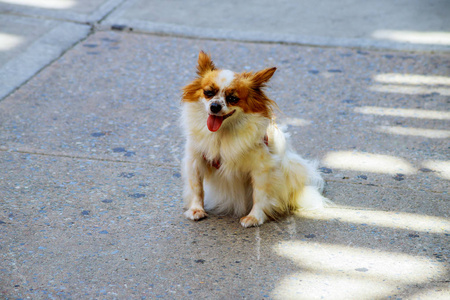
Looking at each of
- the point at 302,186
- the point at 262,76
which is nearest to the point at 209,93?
the point at 262,76

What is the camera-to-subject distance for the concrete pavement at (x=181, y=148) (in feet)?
10.1

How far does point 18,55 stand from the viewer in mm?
5723

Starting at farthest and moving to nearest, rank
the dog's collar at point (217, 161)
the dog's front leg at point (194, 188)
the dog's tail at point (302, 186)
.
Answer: the dog's tail at point (302, 186) → the dog's front leg at point (194, 188) → the dog's collar at point (217, 161)

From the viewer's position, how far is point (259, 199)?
3551mm

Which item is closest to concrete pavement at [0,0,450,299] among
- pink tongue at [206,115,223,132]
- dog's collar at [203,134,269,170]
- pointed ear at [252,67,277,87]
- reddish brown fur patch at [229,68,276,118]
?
dog's collar at [203,134,269,170]

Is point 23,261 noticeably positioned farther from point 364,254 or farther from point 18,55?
point 18,55

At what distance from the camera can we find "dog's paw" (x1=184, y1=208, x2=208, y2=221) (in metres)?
3.57

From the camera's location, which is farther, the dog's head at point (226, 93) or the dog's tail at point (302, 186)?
the dog's tail at point (302, 186)

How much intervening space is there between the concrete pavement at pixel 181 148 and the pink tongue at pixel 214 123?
653 mm

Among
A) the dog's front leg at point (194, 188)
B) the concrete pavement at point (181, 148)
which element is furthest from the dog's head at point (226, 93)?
the concrete pavement at point (181, 148)

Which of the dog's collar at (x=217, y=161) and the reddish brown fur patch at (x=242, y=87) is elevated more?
the reddish brown fur patch at (x=242, y=87)

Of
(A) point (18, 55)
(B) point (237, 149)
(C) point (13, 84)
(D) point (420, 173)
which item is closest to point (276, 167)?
(B) point (237, 149)

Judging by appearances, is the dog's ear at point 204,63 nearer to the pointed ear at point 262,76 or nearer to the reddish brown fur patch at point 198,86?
the reddish brown fur patch at point 198,86

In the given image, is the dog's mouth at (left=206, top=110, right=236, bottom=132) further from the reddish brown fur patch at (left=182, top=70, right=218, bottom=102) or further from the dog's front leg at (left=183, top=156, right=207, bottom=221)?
the dog's front leg at (left=183, top=156, right=207, bottom=221)
